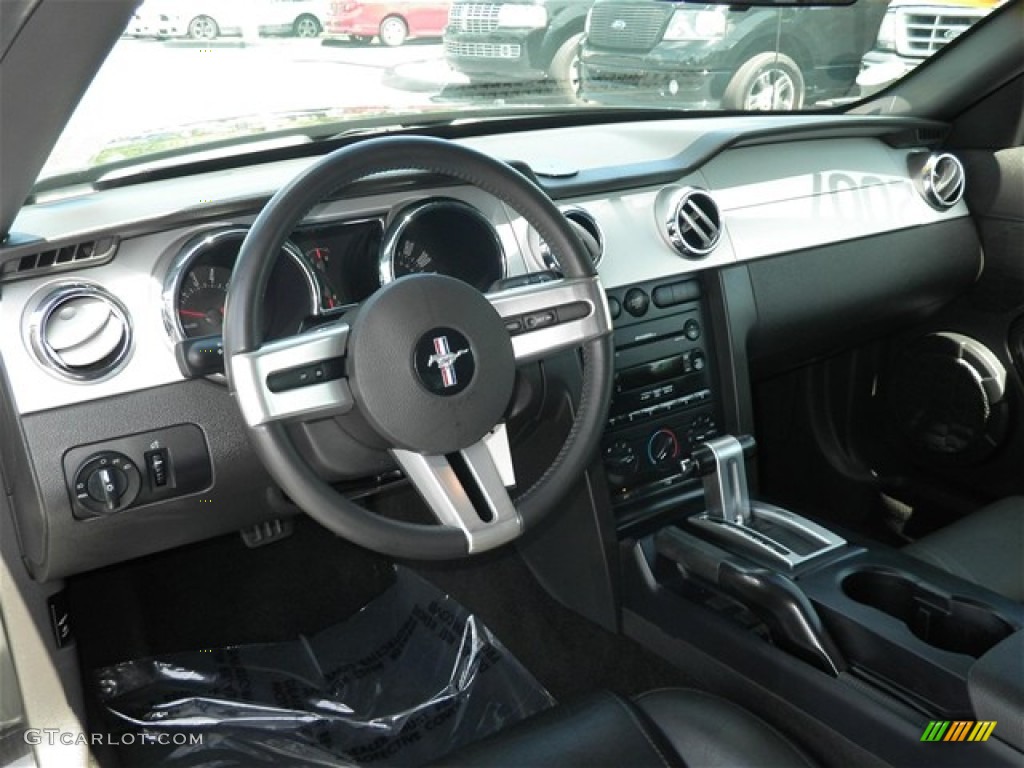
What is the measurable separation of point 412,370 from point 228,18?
87cm

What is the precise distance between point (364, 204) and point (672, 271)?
0.69 meters

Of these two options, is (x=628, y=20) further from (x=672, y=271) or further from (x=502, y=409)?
(x=502, y=409)

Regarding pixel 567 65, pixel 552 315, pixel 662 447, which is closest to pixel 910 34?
pixel 567 65

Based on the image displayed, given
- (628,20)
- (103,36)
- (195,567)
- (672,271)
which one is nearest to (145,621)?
(195,567)

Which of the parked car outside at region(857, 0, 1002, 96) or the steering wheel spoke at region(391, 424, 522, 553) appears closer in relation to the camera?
the steering wheel spoke at region(391, 424, 522, 553)

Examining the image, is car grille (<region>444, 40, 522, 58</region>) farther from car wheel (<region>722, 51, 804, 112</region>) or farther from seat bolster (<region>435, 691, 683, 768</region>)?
seat bolster (<region>435, 691, 683, 768</region>)

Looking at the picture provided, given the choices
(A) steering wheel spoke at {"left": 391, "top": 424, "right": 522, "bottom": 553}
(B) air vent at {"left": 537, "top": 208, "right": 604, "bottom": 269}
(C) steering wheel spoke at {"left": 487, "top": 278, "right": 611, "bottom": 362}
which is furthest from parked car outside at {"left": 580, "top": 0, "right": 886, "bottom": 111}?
(A) steering wheel spoke at {"left": 391, "top": 424, "right": 522, "bottom": 553}

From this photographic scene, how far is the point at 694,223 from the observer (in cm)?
216

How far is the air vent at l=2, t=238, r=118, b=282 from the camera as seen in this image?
150 centimetres

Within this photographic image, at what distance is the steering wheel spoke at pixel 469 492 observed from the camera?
144cm

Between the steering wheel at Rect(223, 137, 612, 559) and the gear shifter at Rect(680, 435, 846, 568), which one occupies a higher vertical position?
the steering wheel at Rect(223, 137, 612, 559)

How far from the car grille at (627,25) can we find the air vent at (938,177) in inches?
28.2

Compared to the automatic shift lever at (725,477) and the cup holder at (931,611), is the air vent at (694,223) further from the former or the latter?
the cup holder at (931,611)

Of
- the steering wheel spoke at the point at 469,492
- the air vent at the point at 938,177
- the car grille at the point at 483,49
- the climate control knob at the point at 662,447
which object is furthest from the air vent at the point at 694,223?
the steering wheel spoke at the point at 469,492
